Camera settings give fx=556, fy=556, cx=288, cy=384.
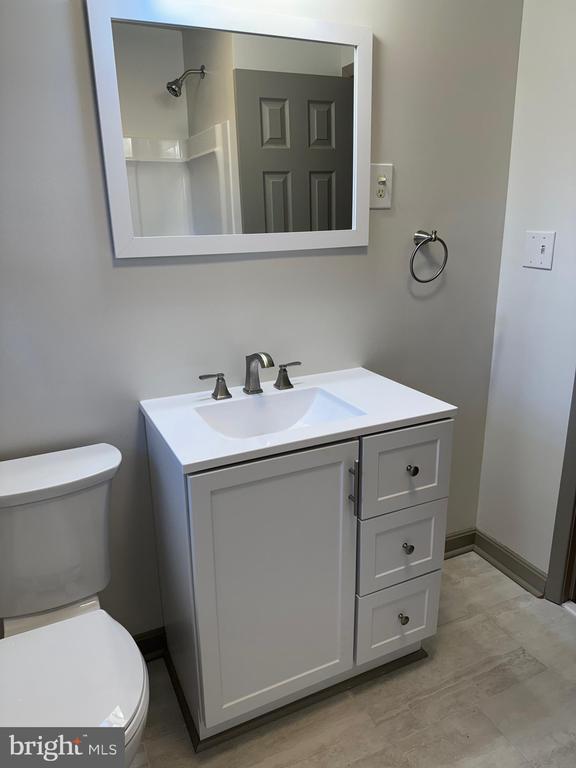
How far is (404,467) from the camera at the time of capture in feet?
4.75

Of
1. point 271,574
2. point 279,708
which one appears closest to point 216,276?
point 271,574

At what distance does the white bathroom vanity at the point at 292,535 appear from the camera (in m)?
1.26

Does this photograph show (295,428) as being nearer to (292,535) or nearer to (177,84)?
(292,535)

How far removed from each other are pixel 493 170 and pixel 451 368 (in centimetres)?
68

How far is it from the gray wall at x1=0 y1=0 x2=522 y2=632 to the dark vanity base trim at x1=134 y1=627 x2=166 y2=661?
4 centimetres

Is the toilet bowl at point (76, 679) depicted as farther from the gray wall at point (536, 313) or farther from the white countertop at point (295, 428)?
the gray wall at point (536, 313)

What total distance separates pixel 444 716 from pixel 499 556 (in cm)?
77

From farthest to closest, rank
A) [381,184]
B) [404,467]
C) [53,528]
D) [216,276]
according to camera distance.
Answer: [381,184]
[216,276]
[404,467]
[53,528]

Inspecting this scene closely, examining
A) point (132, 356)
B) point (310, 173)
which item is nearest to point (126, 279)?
point (132, 356)

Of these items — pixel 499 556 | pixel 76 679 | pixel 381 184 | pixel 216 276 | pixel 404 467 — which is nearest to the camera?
pixel 76 679

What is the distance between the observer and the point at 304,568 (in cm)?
139

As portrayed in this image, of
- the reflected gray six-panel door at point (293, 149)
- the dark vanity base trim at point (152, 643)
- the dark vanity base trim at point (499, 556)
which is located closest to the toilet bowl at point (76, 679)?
the dark vanity base trim at point (152, 643)

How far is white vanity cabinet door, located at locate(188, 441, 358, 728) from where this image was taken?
124 cm

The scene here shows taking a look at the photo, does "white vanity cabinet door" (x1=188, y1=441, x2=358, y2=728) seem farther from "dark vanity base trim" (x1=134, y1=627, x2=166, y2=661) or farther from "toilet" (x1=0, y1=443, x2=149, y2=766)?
"dark vanity base trim" (x1=134, y1=627, x2=166, y2=661)
